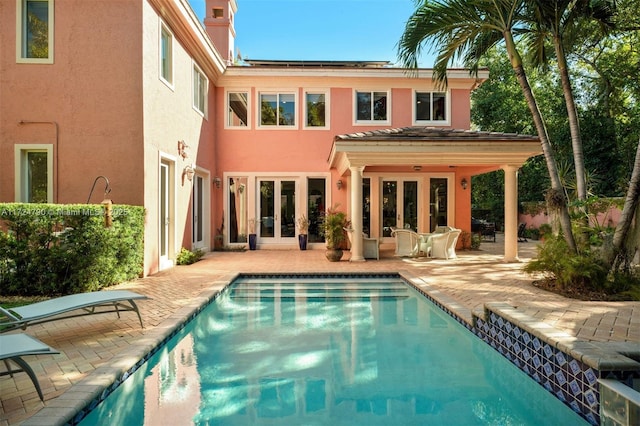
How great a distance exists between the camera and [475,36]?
8.23 meters

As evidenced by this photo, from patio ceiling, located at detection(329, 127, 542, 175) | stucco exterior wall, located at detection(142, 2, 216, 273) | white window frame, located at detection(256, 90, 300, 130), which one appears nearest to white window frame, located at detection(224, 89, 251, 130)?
white window frame, located at detection(256, 90, 300, 130)

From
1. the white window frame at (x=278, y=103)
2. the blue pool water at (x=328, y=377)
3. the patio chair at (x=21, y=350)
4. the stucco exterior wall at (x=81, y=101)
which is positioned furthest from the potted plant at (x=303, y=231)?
the patio chair at (x=21, y=350)

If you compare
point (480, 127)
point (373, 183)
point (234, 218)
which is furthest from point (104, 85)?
point (480, 127)

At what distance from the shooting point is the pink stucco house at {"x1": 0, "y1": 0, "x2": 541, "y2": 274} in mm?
8586

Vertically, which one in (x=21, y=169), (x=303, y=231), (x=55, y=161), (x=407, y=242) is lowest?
(x=407, y=242)

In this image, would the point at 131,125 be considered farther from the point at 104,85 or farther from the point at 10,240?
the point at 10,240

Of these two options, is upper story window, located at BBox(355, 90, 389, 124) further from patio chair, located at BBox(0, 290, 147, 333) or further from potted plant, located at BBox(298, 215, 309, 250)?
patio chair, located at BBox(0, 290, 147, 333)

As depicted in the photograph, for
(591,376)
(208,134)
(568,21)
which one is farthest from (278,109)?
(591,376)

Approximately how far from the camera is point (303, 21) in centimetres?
2700

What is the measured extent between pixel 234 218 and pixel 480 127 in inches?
806

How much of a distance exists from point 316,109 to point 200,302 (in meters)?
10.4

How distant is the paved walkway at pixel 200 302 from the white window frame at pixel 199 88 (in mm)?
4985

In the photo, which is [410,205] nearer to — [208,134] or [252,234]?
[252,234]

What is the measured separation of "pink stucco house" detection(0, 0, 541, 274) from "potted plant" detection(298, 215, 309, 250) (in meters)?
0.22
